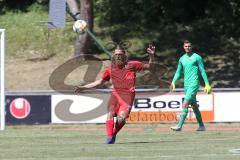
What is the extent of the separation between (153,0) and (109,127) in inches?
837

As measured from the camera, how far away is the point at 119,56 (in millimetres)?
14430

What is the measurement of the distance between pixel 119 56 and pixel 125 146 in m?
1.75

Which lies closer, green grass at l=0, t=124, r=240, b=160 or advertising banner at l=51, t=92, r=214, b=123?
green grass at l=0, t=124, r=240, b=160

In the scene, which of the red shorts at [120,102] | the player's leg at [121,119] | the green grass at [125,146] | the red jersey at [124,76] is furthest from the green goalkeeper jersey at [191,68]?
the player's leg at [121,119]

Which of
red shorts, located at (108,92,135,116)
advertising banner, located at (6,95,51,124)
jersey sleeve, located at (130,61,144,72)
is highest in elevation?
jersey sleeve, located at (130,61,144,72)

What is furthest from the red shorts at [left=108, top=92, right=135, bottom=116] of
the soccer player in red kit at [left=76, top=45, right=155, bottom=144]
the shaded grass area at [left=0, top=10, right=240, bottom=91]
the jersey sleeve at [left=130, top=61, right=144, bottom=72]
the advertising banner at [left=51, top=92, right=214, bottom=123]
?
the shaded grass area at [left=0, top=10, right=240, bottom=91]

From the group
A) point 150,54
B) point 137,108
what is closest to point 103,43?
point 137,108

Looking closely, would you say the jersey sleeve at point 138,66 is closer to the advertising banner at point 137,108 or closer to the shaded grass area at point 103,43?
the advertising banner at point 137,108

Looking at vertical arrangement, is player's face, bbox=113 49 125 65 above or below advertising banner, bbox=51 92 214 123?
above

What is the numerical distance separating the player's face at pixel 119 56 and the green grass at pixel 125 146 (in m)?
1.55

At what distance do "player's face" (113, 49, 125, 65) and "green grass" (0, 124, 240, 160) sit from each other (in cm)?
155

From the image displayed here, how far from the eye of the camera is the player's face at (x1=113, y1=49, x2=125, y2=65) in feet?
47.2

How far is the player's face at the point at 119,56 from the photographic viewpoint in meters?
14.4

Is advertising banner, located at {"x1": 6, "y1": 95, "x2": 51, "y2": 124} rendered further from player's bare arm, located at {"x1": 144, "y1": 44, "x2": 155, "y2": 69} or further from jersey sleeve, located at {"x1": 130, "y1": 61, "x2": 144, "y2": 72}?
player's bare arm, located at {"x1": 144, "y1": 44, "x2": 155, "y2": 69}
